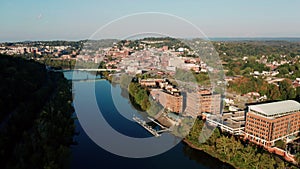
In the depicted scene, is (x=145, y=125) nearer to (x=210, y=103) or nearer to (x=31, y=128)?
(x=210, y=103)

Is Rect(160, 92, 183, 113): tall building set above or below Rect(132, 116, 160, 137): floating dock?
above

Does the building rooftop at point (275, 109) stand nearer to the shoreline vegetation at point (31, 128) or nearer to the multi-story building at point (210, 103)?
the multi-story building at point (210, 103)

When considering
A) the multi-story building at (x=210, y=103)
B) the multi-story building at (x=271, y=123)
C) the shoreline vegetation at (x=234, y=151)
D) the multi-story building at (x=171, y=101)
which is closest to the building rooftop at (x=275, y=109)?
the multi-story building at (x=271, y=123)

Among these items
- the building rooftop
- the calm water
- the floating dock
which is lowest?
the calm water

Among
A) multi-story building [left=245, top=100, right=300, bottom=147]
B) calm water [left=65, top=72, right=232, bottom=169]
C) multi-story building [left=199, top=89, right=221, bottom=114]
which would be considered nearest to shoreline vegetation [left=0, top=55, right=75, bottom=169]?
calm water [left=65, top=72, right=232, bottom=169]

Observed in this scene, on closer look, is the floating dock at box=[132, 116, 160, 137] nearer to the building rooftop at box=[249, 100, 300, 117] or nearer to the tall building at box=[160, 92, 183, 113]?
the tall building at box=[160, 92, 183, 113]

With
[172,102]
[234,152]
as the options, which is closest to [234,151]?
[234,152]

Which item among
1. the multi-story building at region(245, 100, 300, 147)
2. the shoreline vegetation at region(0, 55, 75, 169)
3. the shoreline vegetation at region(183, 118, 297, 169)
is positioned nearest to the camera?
the shoreline vegetation at region(0, 55, 75, 169)

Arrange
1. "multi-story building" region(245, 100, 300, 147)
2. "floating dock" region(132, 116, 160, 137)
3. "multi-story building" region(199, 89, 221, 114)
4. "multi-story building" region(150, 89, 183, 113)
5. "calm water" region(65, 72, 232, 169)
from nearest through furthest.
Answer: "calm water" region(65, 72, 232, 169) < "multi-story building" region(245, 100, 300, 147) < "floating dock" region(132, 116, 160, 137) < "multi-story building" region(199, 89, 221, 114) < "multi-story building" region(150, 89, 183, 113)
